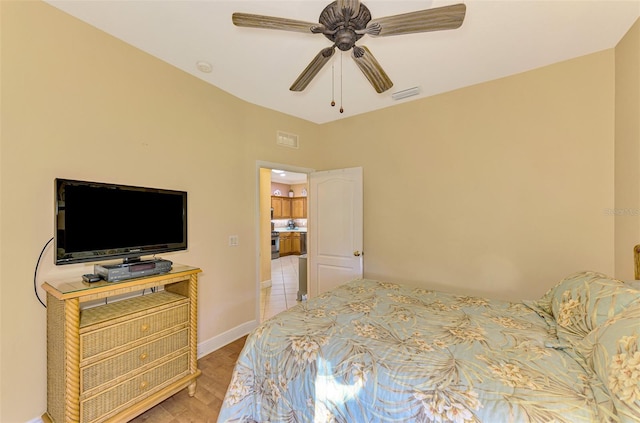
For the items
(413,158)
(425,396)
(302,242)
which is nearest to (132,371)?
(425,396)

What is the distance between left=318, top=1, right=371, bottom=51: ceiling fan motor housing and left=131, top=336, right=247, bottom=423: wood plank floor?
8.37ft

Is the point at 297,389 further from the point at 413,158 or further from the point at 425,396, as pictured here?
the point at 413,158

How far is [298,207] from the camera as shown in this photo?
9305 millimetres

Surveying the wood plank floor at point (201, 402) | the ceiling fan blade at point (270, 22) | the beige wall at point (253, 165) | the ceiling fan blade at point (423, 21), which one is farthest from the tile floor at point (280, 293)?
the ceiling fan blade at point (423, 21)

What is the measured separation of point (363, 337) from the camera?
54.6 inches

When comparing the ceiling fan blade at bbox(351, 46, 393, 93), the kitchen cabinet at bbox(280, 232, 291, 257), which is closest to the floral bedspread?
the ceiling fan blade at bbox(351, 46, 393, 93)

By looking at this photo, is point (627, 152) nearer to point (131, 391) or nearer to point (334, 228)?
point (334, 228)

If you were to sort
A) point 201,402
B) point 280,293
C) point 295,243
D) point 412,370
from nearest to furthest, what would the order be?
point 412,370, point 201,402, point 280,293, point 295,243

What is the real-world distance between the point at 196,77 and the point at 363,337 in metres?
2.76

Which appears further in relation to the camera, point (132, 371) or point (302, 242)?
point (302, 242)

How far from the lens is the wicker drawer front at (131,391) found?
4.86ft

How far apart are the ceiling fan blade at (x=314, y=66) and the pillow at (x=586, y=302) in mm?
1915

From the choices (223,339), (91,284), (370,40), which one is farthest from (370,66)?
(223,339)

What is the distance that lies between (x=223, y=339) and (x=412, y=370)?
2294mm
